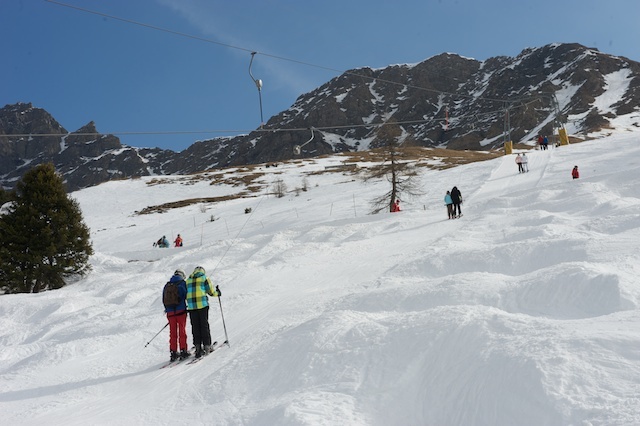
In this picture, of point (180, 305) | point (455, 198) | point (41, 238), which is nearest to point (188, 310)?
point (180, 305)

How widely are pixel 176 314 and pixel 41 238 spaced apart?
1599 cm

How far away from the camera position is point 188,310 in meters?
8.46

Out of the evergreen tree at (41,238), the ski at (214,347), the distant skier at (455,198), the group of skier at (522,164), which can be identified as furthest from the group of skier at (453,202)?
the evergreen tree at (41,238)

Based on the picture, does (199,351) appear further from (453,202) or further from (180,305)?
(453,202)

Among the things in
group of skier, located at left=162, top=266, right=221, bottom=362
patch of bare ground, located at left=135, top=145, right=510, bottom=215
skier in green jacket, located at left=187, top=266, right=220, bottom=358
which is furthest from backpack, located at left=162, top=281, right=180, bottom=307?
patch of bare ground, located at left=135, top=145, right=510, bottom=215

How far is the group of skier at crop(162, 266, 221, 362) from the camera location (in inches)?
325

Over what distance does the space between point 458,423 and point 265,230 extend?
2454cm

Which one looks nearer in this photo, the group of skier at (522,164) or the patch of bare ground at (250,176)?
the group of skier at (522,164)

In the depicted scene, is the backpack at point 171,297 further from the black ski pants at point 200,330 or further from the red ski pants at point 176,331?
the black ski pants at point 200,330

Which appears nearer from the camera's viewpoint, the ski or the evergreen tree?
the ski

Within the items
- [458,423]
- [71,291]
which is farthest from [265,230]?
[458,423]

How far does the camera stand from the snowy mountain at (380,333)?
4035mm

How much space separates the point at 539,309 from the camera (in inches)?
243

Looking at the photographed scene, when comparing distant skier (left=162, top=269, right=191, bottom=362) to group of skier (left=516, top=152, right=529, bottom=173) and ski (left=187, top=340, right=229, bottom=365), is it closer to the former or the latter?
ski (left=187, top=340, right=229, bottom=365)
